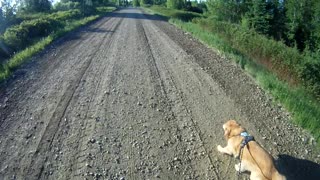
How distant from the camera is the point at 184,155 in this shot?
512cm

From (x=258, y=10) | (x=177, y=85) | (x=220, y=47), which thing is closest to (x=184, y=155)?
(x=177, y=85)

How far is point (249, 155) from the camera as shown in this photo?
4484 millimetres

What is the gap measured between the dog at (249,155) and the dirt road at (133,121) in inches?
8.1

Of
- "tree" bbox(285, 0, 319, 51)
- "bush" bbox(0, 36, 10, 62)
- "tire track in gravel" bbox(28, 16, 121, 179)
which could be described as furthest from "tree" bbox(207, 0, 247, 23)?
"tire track in gravel" bbox(28, 16, 121, 179)

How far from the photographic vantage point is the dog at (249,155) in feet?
13.4

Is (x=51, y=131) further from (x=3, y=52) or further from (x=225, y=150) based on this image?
(x=3, y=52)

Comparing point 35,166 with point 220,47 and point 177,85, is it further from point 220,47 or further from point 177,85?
point 220,47

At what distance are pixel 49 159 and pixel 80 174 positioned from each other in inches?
25.3

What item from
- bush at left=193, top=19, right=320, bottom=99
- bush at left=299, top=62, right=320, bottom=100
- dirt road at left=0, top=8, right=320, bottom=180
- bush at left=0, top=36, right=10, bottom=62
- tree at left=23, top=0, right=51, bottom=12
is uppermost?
tree at left=23, top=0, right=51, bottom=12

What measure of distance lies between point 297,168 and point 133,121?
2.99 metres

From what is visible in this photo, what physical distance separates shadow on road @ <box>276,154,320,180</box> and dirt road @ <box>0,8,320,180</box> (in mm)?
18

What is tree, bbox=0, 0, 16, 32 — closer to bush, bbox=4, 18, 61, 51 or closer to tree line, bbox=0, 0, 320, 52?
tree line, bbox=0, 0, 320, 52

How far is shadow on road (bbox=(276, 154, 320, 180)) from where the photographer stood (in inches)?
188

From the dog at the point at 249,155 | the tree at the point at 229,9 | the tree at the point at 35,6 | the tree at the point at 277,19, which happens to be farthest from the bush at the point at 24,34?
the tree at the point at 229,9
